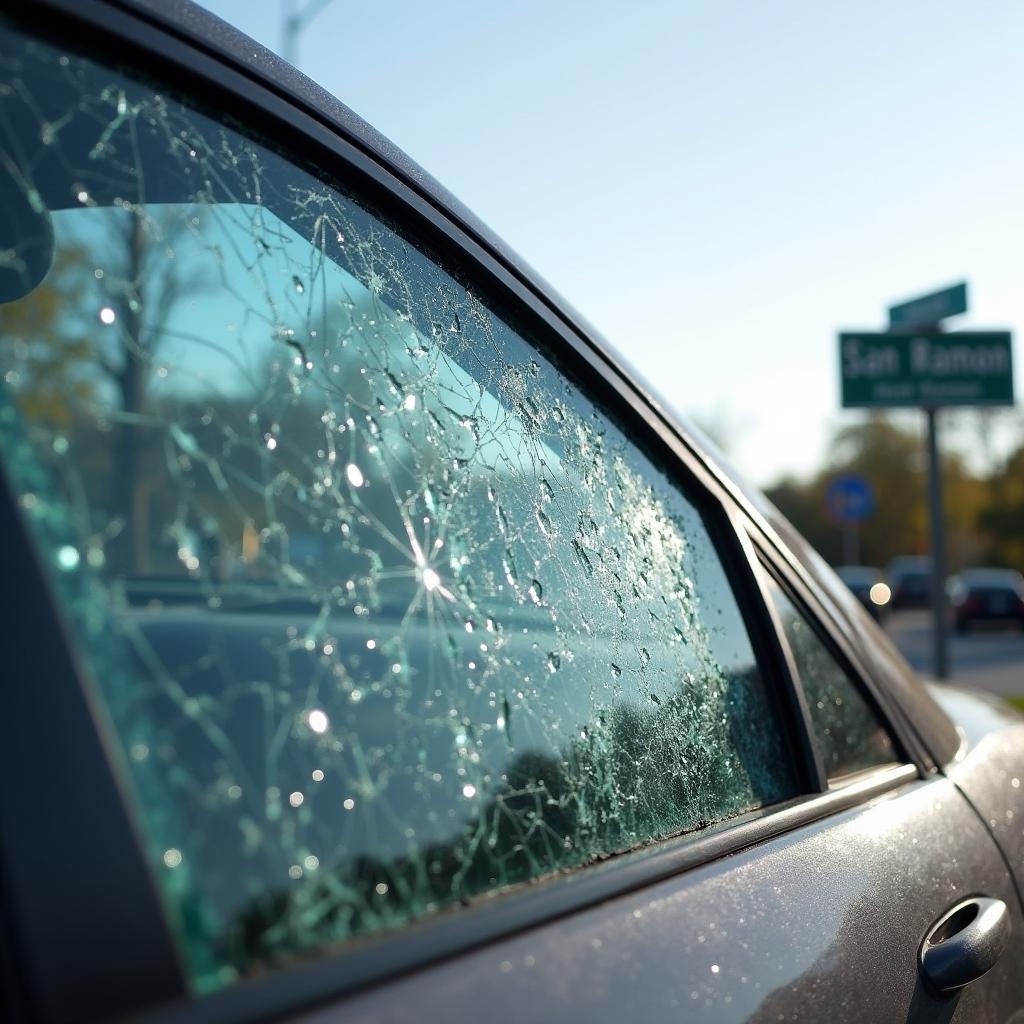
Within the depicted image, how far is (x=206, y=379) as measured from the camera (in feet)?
3.17

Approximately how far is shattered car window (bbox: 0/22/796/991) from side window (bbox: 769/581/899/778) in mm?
376

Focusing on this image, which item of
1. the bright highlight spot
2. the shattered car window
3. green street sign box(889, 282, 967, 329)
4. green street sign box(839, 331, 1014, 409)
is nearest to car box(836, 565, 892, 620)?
green street sign box(839, 331, 1014, 409)

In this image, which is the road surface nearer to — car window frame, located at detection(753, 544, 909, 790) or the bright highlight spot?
car window frame, located at detection(753, 544, 909, 790)

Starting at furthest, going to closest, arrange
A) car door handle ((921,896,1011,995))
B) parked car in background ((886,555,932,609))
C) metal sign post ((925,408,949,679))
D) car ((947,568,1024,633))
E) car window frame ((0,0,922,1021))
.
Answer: parked car in background ((886,555,932,609)) → car ((947,568,1024,633)) → metal sign post ((925,408,949,679)) → car door handle ((921,896,1011,995)) → car window frame ((0,0,922,1021))

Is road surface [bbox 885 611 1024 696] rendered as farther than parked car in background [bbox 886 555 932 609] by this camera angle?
No

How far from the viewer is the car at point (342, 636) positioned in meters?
0.76

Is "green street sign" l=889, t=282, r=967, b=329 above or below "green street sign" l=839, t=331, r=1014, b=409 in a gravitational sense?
above

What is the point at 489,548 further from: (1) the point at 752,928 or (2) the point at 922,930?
(2) the point at 922,930

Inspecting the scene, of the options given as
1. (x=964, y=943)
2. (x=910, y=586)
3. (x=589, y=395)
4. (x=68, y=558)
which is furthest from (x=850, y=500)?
(x=68, y=558)

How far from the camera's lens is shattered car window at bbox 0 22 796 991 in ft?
2.69

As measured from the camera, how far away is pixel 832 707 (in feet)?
5.79

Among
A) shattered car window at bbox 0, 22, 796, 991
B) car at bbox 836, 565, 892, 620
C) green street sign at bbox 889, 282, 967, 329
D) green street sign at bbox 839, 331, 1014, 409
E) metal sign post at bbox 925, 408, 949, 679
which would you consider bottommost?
car at bbox 836, 565, 892, 620

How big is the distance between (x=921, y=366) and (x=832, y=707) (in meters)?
9.15

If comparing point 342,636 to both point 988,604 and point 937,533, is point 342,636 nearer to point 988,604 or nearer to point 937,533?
point 937,533
